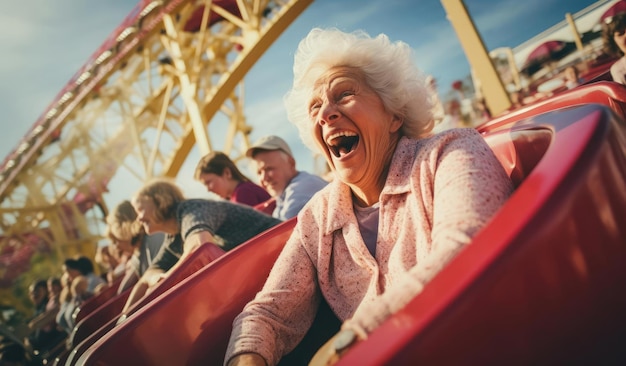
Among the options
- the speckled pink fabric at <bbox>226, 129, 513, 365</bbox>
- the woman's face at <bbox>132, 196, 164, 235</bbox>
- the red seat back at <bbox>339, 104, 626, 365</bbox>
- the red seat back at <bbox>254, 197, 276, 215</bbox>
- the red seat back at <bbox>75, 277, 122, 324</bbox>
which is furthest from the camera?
the red seat back at <bbox>254, 197, 276, 215</bbox>

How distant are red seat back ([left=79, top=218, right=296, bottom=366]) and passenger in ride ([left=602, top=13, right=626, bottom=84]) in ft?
6.86

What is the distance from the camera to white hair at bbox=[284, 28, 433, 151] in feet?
3.67

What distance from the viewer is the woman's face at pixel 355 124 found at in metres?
1.08

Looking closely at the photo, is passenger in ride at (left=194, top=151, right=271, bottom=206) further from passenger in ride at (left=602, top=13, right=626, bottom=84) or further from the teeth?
passenger in ride at (left=602, top=13, right=626, bottom=84)

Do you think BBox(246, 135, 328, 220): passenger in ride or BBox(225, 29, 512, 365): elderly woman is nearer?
BBox(225, 29, 512, 365): elderly woman

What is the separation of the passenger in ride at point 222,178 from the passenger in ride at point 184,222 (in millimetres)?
579

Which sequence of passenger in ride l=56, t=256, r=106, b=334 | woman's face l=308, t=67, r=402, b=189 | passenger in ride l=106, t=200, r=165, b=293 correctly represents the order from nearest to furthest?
1. woman's face l=308, t=67, r=402, b=189
2. passenger in ride l=106, t=200, r=165, b=293
3. passenger in ride l=56, t=256, r=106, b=334

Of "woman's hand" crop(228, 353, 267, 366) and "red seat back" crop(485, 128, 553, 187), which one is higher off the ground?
"red seat back" crop(485, 128, 553, 187)

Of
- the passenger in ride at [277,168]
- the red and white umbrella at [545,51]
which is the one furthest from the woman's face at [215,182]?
the red and white umbrella at [545,51]

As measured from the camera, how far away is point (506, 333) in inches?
16.1

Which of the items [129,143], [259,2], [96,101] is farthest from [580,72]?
[129,143]

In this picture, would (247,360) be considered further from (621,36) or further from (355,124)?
(621,36)

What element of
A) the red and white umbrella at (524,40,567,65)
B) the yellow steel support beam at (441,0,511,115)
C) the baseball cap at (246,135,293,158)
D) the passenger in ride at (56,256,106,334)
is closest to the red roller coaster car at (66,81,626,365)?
the baseball cap at (246,135,293,158)

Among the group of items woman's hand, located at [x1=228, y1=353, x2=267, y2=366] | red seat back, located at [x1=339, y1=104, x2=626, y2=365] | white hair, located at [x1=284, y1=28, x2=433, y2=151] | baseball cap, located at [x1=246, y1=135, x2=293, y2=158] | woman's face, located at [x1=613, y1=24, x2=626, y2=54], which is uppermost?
baseball cap, located at [x1=246, y1=135, x2=293, y2=158]
